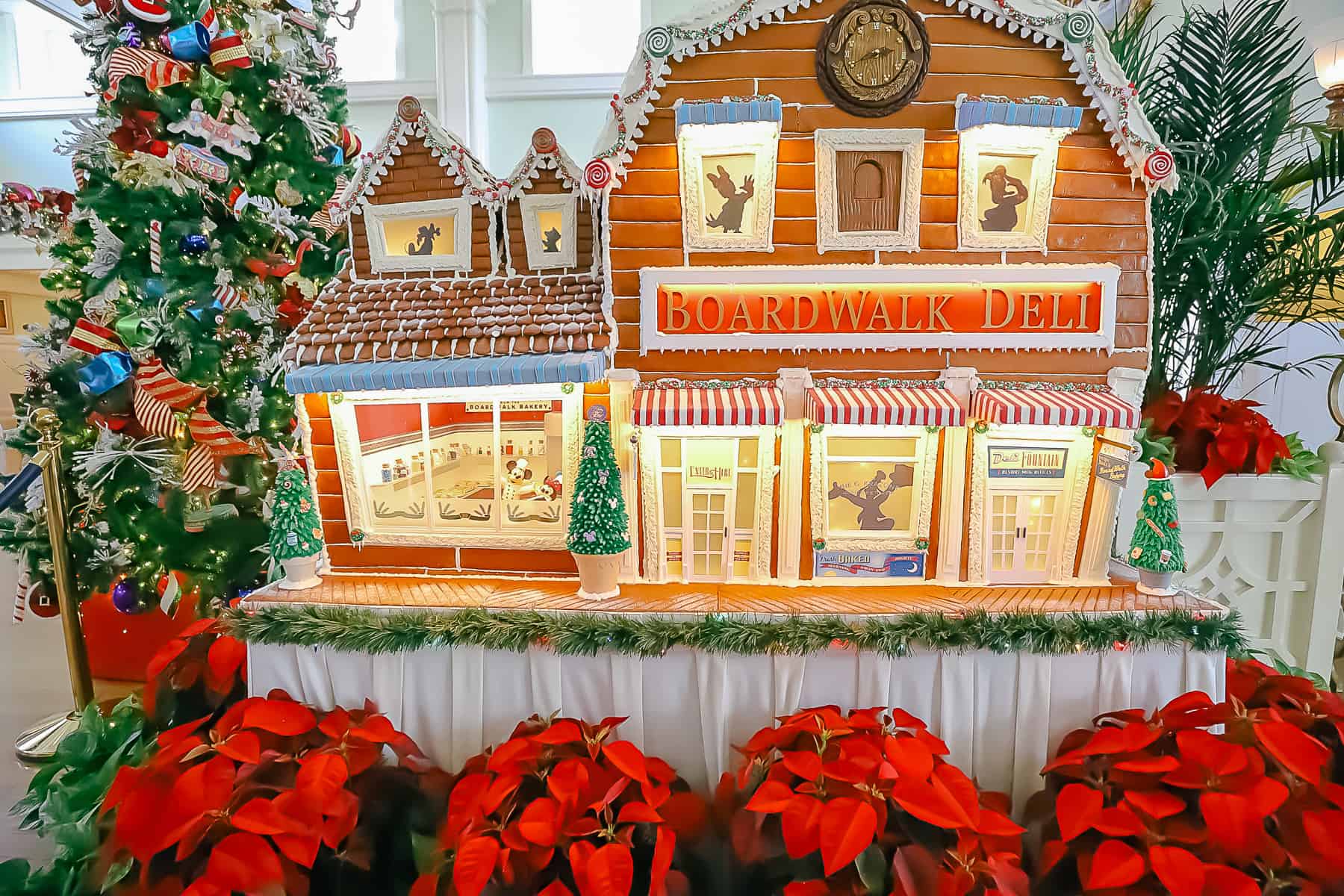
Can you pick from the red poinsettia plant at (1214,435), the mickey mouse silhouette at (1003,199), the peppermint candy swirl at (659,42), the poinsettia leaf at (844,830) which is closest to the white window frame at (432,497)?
the peppermint candy swirl at (659,42)

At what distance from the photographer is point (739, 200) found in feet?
11.0

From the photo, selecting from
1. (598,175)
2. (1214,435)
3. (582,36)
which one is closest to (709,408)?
(598,175)

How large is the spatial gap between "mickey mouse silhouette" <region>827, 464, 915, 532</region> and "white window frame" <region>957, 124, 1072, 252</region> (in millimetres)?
1256

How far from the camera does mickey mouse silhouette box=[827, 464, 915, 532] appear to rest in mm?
3438

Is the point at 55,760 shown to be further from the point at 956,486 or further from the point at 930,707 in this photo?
the point at 956,486

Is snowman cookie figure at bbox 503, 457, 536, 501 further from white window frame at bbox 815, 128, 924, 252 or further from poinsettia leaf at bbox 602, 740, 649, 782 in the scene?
white window frame at bbox 815, 128, 924, 252

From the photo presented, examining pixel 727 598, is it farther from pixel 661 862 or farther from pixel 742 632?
pixel 661 862

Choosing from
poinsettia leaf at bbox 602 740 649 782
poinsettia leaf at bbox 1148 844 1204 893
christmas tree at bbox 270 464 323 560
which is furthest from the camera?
christmas tree at bbox 270 464 323 560

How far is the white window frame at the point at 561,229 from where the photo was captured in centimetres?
367

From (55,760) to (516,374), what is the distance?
3056 mm

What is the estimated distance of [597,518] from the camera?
3.12m

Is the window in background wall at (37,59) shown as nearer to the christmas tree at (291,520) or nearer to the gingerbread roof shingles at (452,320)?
the gingerbread roof shingles at (452,320)

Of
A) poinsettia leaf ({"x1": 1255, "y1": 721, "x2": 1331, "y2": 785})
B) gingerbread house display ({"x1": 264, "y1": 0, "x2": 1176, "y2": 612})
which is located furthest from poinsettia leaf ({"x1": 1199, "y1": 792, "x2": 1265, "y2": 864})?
gingerbread house display ({"x1": 264, "y1": 0, "x2": 1176, "y2": 612})

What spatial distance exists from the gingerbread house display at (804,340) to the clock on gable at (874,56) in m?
0.01
